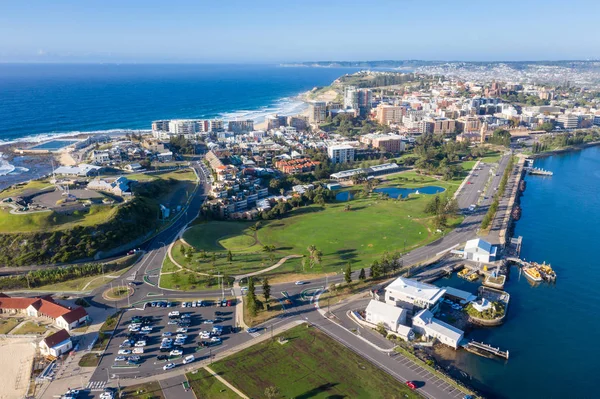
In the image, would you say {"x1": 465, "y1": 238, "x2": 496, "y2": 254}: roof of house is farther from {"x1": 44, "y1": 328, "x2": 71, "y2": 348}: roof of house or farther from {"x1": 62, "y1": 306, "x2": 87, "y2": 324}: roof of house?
{"x1": 44, "y1": 328, "x2": 71, "y2": 348}: roof of house

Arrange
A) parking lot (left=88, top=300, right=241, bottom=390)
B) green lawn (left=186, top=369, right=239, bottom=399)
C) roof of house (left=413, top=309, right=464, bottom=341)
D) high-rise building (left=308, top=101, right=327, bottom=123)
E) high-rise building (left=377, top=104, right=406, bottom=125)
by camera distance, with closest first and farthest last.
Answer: green lawn (left=186, top=369, right=239, bottom=399), parking lot (left=88, top=300, right=241, bottom=390), roof of house (left=413, top=309, right=464, bottom=341), high-rise building (left=377, top=104, right=406, bottom=125), high-rise building (left=308, top=101, right=327, bottom=123)

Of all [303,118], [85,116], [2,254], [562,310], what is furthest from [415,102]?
[2,254]

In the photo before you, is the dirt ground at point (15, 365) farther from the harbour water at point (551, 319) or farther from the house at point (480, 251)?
the house at point (480, 251)

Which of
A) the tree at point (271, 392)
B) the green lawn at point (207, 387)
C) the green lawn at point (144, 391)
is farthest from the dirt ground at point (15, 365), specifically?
the tree at point (271, 392)

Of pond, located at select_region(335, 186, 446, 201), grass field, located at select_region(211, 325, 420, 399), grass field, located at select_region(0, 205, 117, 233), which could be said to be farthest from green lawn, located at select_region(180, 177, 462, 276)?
grass field, located at select_region(211, 325, 420, 399)

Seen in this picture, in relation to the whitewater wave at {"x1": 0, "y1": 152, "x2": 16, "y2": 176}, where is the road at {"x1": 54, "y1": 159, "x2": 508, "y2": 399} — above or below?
below


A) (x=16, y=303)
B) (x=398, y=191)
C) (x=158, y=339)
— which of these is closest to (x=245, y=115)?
(x=398, y=191)
